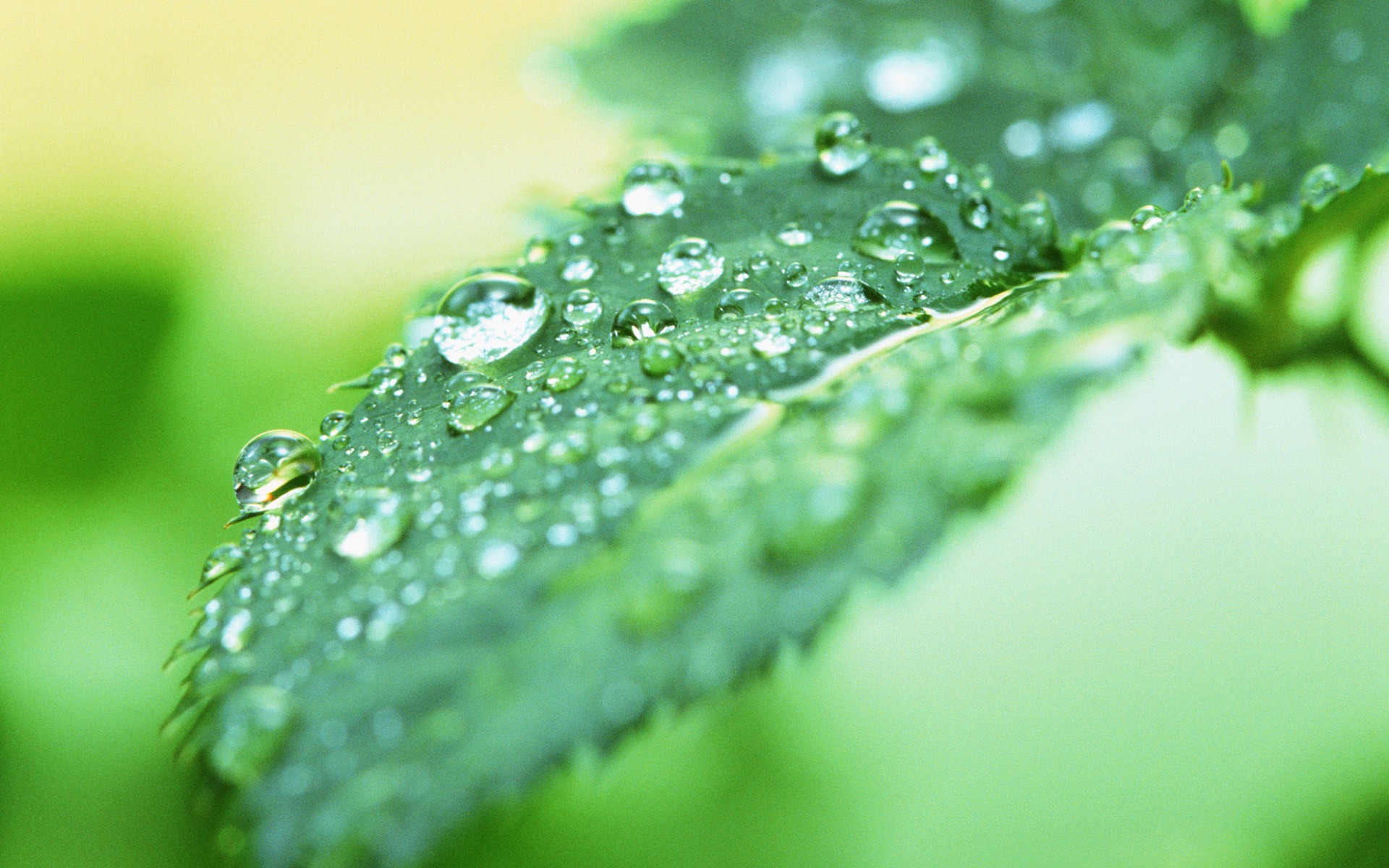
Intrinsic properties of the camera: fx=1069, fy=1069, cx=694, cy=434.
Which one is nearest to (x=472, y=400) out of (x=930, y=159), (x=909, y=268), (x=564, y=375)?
(x=564, y=375)

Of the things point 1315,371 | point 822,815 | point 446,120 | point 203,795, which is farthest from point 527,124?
point 203,795

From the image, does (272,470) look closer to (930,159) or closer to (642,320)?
(642,320)

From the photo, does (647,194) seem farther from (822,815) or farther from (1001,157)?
(822,815)

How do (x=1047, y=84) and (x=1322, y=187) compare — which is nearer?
(x=1322, y=187)

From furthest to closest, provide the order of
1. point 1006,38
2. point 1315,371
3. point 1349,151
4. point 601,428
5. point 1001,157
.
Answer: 1. point 1006,38
2. point 1001,157
3. point 1349,151
4. point 1315,371
5. point 601,428

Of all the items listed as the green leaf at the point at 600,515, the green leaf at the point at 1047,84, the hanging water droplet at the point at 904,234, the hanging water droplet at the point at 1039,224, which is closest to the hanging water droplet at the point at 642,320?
the green leaf at the point at 600,515

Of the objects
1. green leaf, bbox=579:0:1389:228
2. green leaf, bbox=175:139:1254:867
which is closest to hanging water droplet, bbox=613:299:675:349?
green leaf, bbox=175:139:1254:867

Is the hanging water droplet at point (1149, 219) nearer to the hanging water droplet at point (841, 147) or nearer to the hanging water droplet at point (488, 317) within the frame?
the hanging water droplet at point (841, 147)
